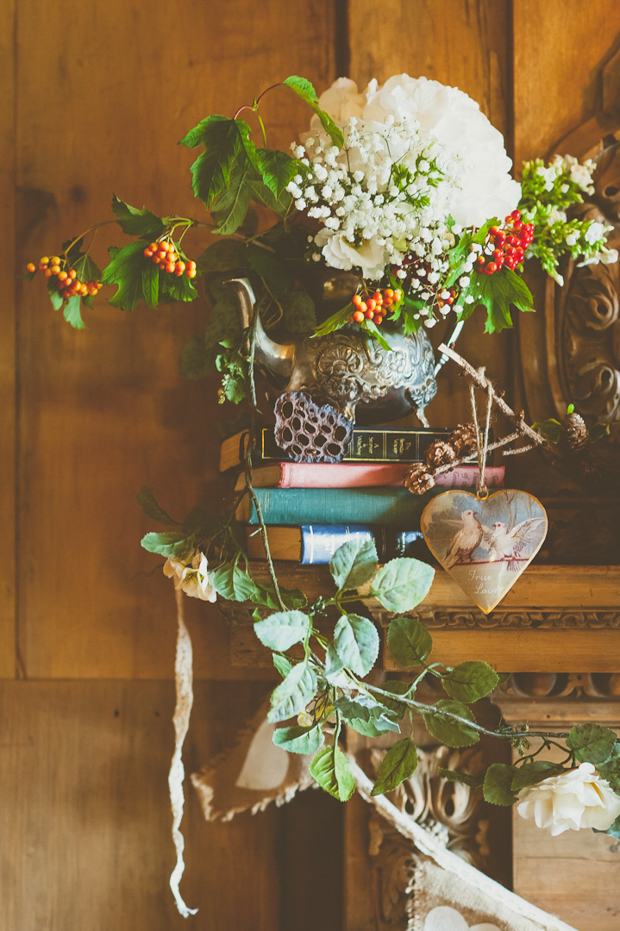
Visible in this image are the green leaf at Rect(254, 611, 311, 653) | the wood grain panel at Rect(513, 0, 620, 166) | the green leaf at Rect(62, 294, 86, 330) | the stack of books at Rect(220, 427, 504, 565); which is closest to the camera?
the green leaf at Rect(254, 611, 311, 653)

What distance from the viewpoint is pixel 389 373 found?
2.56 ft

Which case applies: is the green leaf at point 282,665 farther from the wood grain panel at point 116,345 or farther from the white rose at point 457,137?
the white rose at point 457,137

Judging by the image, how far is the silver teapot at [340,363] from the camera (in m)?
0.77

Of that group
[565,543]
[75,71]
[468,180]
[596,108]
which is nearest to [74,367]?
[75,71]

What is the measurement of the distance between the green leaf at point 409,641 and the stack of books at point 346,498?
8cm

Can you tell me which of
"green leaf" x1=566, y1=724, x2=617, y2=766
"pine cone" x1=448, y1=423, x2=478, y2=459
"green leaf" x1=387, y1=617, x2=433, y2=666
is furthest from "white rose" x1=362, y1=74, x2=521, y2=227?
"green leaf" x1=566, y1=724, x2=617, y2=766

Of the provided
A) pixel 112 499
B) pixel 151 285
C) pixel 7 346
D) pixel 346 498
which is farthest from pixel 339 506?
pixel 7 346

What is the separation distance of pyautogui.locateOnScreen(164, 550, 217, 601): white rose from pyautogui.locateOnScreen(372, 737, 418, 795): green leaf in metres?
0.27

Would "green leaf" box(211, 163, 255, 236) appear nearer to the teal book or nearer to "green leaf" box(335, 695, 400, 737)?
the teal book

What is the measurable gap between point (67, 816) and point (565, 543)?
34.1 inches

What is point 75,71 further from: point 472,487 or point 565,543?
point 565,543

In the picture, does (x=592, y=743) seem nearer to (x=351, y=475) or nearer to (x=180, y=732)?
(x=351, y=475)

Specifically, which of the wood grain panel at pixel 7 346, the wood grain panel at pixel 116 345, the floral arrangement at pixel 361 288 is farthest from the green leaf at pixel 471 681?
the wood grain panel at pixel 7 346

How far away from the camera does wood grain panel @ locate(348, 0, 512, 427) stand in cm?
99
